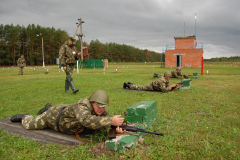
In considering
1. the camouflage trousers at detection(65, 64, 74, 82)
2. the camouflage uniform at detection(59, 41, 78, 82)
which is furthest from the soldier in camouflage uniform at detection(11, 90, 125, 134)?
the camouflage uniform at detection(59, 41, 78, 82)

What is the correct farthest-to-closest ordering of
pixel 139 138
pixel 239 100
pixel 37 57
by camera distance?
pixel 37 57, pixel 239 100, pixel 139 138

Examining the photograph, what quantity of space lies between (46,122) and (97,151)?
5.56 ft

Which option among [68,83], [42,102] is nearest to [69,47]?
[68,83]

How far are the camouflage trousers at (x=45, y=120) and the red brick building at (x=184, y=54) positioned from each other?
4189cm

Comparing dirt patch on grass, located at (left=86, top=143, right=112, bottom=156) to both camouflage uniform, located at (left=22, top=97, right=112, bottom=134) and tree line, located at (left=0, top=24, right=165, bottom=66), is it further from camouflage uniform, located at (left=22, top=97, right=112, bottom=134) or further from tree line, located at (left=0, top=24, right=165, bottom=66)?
tree line, located at (left=0, top=24, right=165, bottom=66)

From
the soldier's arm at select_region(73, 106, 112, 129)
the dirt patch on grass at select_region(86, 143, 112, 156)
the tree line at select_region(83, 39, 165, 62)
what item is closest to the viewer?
the dirt patch on grass at select_region(86, 143, 112, 156)

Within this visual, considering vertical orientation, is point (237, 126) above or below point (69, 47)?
below

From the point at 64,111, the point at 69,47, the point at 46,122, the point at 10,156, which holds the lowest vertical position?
the point at 10,156

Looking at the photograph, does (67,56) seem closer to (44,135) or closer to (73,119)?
(44,135)

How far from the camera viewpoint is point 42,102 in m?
7.95

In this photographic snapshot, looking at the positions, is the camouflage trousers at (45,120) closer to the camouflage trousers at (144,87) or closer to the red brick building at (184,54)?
the camouflage trousers at (144,87)

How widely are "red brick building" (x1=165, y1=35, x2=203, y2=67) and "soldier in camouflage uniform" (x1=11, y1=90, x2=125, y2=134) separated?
41709 mm

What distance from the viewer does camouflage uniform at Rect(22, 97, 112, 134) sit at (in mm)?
3619

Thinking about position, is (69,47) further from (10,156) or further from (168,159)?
(168,159)
